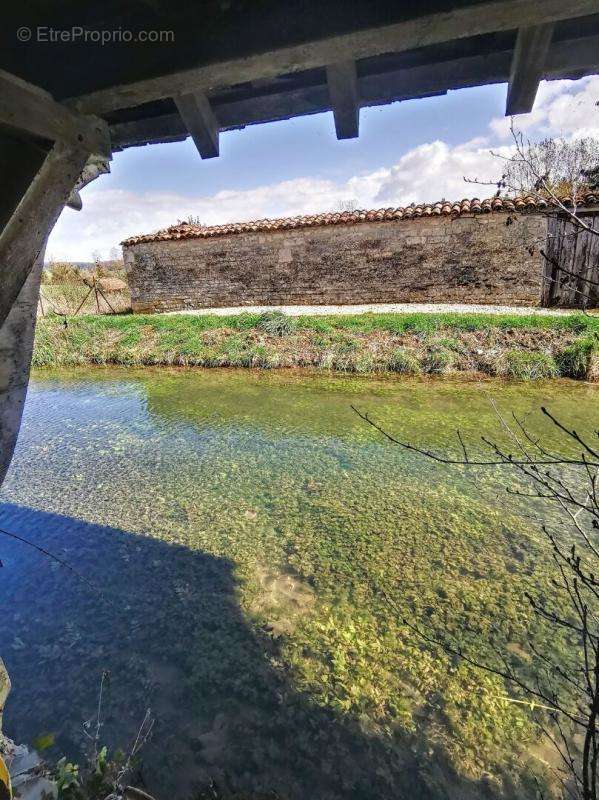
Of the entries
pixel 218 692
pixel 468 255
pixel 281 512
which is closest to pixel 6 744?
pixel 218 692

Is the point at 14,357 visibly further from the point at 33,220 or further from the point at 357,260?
the point at 357,260

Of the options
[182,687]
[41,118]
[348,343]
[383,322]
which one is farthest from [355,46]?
[383,322]

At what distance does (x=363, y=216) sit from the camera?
1429 cm

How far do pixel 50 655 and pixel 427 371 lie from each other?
889 cm

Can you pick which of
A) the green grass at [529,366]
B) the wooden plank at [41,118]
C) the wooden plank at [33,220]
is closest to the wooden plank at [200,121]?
the wooden plank at [41,118]

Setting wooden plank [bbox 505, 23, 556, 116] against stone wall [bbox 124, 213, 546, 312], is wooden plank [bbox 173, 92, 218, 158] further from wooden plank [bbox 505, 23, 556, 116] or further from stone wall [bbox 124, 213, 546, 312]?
stone wall [bbox 124, 213, 546, 312]

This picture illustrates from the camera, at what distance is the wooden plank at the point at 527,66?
1720mm

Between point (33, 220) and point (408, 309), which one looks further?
point (408, 309)

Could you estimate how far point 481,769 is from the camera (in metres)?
2.35

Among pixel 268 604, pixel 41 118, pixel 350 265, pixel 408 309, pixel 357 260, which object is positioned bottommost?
pixel 268 604

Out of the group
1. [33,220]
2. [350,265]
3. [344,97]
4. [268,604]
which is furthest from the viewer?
[350,265]

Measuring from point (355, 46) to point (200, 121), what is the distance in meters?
0.89

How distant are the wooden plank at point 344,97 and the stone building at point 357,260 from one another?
1205cm

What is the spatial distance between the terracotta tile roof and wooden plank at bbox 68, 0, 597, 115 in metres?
11.7
